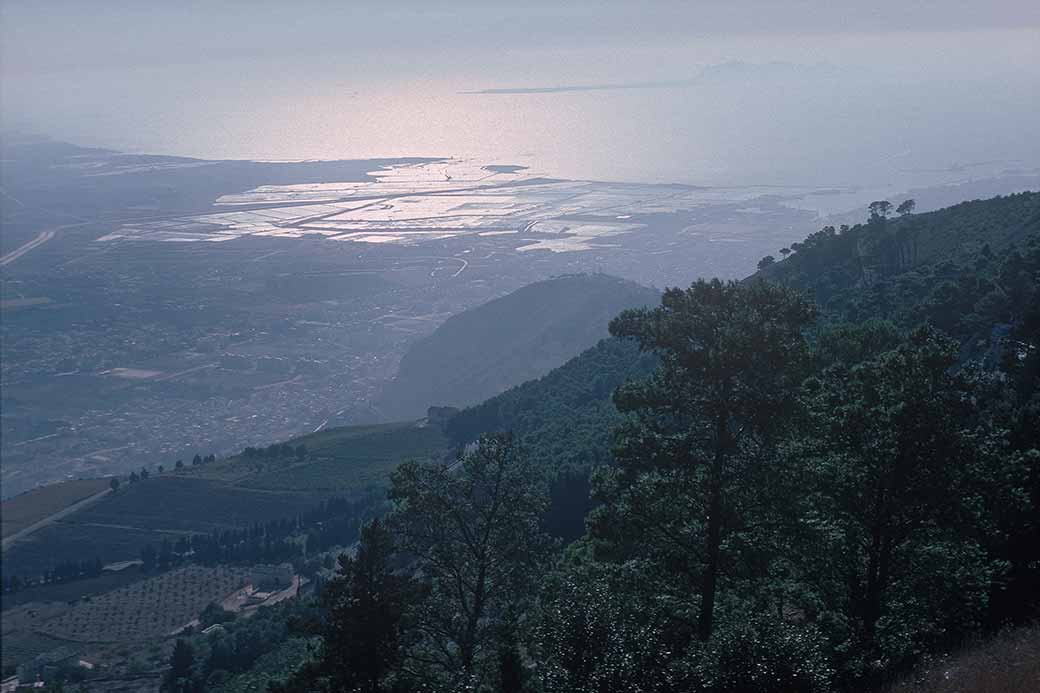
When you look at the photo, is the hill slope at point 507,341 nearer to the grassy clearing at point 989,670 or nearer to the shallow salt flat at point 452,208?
the shallow salt flat at point 452,208

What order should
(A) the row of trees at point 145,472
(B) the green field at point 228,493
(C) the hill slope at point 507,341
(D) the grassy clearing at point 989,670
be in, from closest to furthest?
(D) the grassy clearing at point 989,670, (B) the green field at point 228,493, (A) the row of trees at point 145,472, (C) the hill slope at point 507,341

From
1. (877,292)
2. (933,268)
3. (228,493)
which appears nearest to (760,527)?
(877,292)

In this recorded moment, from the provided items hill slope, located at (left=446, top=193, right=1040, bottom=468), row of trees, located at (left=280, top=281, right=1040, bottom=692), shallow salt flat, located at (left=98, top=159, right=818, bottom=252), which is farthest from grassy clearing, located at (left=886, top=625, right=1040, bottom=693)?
shallow salt flat, located at (left=98, top=159, right=818, bottom=252)

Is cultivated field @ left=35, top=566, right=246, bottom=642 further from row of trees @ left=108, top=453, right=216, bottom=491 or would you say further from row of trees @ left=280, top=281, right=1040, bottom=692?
row of trees @ left=280, top=281, right=1040, bottom=692

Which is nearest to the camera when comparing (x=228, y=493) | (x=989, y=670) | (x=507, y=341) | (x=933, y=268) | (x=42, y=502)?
(x=989, y=670)

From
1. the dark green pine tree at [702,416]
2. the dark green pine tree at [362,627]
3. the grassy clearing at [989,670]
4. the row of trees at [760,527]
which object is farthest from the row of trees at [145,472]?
the grassy clearing at [989,670]

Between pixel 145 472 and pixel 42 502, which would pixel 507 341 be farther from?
pixel 42 502

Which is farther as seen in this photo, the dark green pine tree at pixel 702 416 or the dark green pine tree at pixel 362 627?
the dark green pine tree at pixel 702 416
